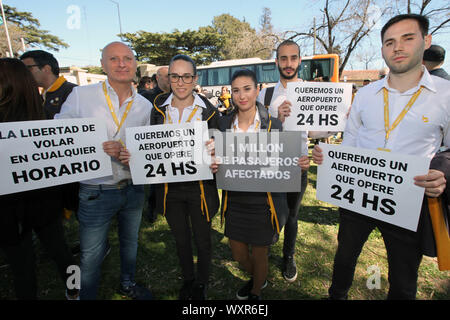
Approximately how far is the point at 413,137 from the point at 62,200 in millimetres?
3204

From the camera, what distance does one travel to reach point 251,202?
2.36 meters

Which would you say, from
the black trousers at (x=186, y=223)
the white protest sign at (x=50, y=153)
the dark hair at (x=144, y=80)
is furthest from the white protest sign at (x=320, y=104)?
the dark hair at (x=144, y=80)

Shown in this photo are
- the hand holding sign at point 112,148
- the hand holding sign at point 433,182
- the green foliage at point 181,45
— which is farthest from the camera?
the green foliage at point 181,45

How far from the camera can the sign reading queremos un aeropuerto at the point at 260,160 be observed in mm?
2221

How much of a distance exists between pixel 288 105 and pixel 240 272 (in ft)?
7.71

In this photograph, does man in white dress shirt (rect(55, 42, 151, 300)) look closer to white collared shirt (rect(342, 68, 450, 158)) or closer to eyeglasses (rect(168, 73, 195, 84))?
eyeglasses (rect(168, 73, 195, 84))

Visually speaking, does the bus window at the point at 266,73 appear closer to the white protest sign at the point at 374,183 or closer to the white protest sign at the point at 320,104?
the white protest sign at the point at 320,104

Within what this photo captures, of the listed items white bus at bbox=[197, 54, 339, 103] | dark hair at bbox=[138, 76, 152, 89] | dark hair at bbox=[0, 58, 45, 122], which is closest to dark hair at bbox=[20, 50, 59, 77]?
dark hair at bbox=[0, 58, 45, 122]

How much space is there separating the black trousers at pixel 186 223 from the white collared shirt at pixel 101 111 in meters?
0.55

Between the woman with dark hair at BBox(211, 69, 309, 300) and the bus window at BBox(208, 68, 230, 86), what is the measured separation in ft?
53.3

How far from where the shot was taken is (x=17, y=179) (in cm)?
187

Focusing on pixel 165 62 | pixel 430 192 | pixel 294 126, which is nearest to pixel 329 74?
pixel 294 126

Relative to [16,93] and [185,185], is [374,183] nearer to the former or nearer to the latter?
[185,185]
